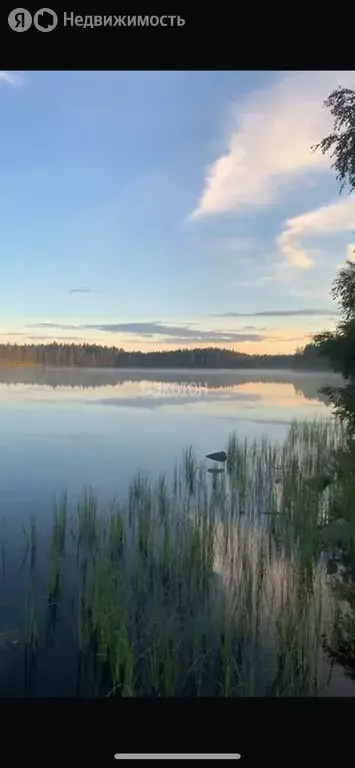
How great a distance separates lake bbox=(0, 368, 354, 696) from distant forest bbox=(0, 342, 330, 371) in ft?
0.16

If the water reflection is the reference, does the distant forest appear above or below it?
above

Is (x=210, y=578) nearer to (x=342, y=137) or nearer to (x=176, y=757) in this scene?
(x=176, y=757)

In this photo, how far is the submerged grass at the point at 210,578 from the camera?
1.36 meters

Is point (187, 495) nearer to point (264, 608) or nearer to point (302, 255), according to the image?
point (264, 608)

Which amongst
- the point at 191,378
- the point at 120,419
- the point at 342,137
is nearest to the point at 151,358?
the point at 191,378

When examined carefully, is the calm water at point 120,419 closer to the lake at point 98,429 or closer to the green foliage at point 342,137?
the lake at point 98,429

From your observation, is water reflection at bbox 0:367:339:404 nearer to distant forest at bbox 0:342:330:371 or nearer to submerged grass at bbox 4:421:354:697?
distant forest at bbox 0:342:330:371

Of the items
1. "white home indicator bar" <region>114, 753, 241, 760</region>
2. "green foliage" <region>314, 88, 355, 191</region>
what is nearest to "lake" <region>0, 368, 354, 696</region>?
"white home indicator bar" <region>114, 753, 241, 760</region>

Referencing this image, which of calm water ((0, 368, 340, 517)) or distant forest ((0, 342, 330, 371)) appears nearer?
distant forest ((0, 342, 330, 371))

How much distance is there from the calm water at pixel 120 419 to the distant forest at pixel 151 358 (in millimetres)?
51

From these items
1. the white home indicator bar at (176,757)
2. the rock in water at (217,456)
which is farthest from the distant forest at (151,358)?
the white home indicator bar at (176,757)

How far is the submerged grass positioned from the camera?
53.6 inches
